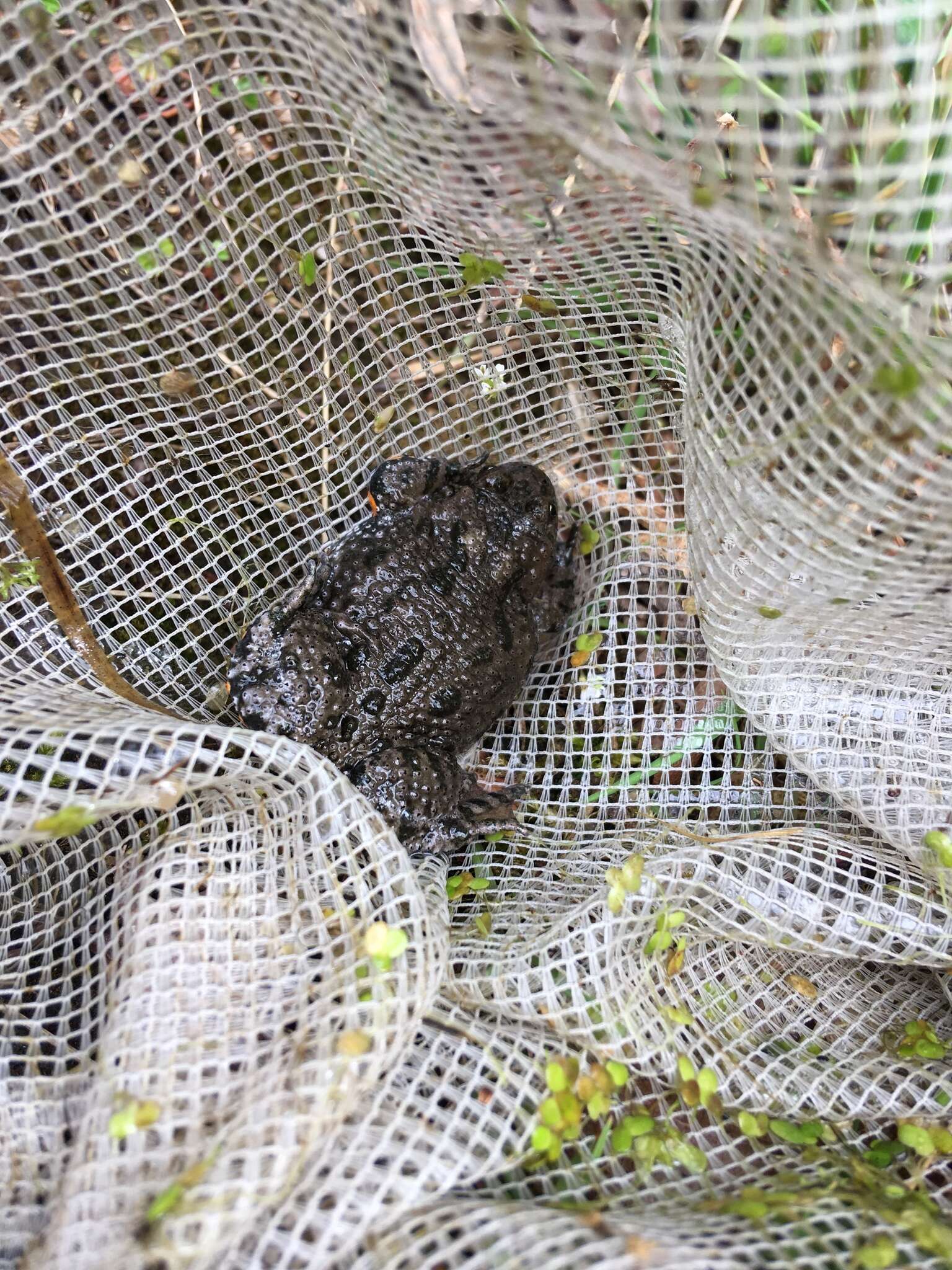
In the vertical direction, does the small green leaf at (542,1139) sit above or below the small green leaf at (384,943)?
below

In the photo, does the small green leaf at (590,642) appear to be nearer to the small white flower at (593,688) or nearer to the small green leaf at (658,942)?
the small white flower at (593,688)

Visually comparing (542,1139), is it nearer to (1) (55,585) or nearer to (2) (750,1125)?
(2) (750,1125)

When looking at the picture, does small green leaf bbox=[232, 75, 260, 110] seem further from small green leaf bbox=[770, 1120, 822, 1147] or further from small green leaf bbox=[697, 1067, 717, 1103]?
small green leaf bbox=[770, 1120, 822, 1147]

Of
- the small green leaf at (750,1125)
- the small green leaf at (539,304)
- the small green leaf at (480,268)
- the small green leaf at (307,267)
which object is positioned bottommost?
the small green leaf at (750,1125)

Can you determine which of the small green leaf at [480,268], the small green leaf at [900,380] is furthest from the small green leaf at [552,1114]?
the small green leaf at [480,268]

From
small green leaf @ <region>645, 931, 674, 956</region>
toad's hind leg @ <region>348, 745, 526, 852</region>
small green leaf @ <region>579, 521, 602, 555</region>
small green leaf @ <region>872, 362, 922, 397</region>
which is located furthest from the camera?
small green leaf @ <region>579, 521, 602, 555</region>

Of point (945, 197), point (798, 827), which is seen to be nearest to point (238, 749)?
point (798, 827)

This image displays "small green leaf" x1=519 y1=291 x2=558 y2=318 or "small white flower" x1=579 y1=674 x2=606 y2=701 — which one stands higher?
"small green leaf" x1=519 y1=291 x2=558 y2=318

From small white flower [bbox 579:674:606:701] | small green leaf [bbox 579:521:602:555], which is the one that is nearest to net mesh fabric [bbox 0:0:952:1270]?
small white flower [bbox 579:674:606:701]
